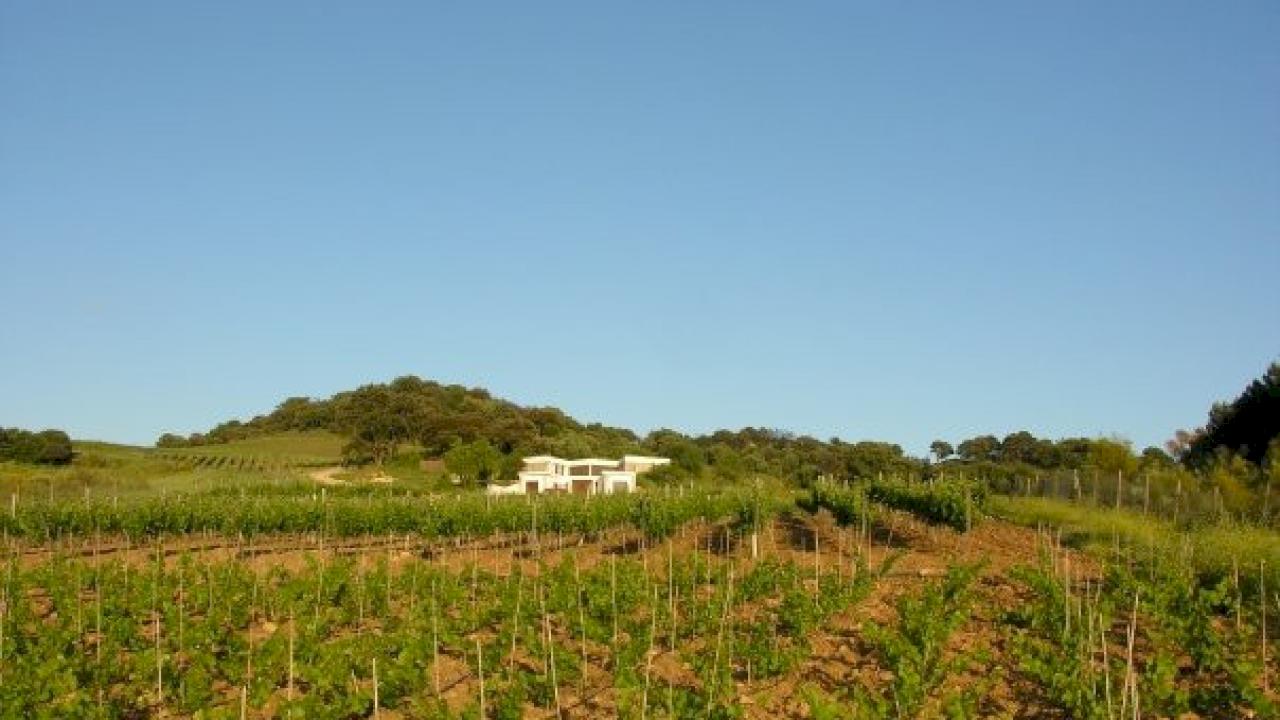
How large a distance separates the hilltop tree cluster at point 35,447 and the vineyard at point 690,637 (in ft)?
184

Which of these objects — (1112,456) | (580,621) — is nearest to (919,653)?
(580,621)

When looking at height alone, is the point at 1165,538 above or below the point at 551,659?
above

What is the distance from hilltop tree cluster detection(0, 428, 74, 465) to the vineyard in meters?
55.9

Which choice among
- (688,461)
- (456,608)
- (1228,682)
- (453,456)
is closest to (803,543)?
(456,608)

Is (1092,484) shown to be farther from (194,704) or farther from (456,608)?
(194,704)

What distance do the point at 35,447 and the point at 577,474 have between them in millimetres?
32587

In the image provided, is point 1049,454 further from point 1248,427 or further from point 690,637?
point 690,637

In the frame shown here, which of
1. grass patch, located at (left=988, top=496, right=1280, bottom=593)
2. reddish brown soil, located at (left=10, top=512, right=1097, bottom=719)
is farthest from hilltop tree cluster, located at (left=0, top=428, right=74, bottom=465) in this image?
grass patch, located at (left=988, top=496, right=1280, bottom=593)

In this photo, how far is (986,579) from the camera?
14.8 meters

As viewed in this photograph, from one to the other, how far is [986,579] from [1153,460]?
30.8m

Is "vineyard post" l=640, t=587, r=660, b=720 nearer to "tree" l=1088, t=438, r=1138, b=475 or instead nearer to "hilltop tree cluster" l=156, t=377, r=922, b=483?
"tree" l=1088, t=438, r=1138, b=475

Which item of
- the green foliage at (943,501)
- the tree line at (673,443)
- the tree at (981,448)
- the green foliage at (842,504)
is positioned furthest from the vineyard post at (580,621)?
the tree at (981,448)

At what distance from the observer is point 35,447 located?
66.8 metres

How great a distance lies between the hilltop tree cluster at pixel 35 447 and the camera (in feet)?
217
